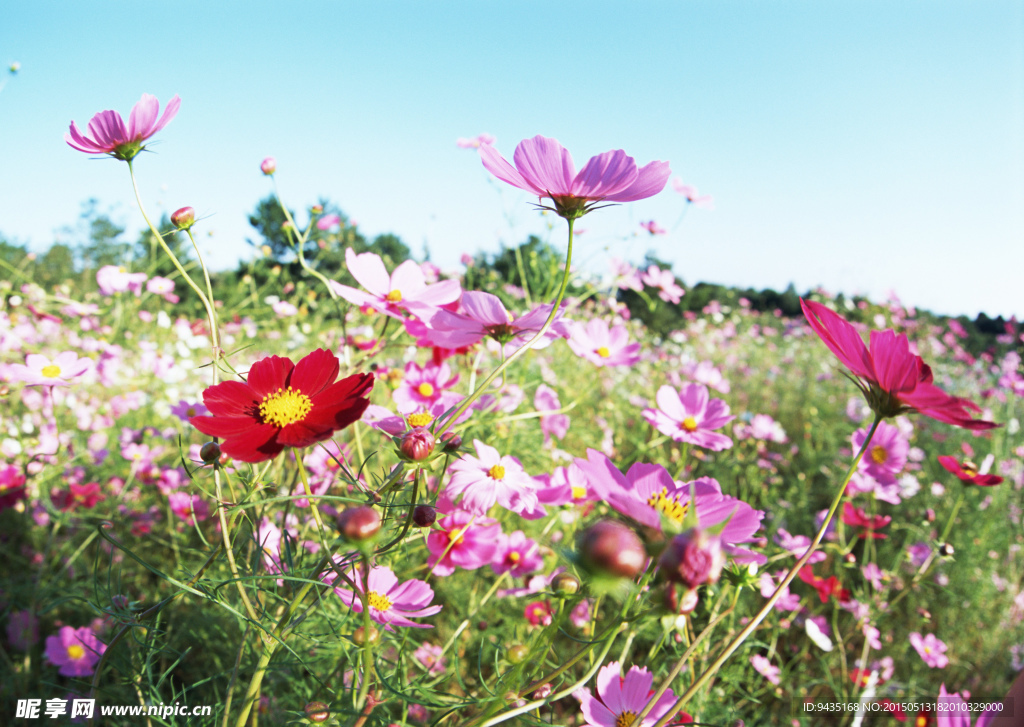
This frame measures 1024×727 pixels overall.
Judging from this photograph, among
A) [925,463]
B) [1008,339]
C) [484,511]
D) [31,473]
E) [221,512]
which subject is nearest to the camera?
[221,512]

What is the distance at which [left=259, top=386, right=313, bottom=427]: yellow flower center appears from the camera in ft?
1.32

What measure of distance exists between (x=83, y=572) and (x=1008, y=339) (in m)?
4.76

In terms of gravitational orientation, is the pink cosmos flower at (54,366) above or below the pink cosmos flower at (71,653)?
above

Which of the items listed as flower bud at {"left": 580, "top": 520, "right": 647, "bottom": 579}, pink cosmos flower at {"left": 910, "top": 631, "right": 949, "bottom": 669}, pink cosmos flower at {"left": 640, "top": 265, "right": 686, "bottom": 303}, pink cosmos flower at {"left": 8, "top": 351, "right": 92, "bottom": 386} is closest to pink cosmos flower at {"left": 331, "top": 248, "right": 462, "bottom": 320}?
flower bud at {"left": 580, "top": 520, "right": 647, "bottom": 579}

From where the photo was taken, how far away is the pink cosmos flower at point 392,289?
0.51m

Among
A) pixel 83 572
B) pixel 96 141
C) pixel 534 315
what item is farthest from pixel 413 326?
pixel 83 572

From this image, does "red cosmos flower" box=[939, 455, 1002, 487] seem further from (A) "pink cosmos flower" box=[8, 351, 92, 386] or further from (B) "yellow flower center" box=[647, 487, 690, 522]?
(A) "pink cosmos flower" box=[8, 351, 92, 386]

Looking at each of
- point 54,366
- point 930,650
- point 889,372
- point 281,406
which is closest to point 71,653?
point 54,366

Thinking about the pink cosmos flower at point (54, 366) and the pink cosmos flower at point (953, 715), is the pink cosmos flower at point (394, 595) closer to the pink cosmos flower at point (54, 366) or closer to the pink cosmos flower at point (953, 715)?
the pink cosmos flower at point (953, 715)

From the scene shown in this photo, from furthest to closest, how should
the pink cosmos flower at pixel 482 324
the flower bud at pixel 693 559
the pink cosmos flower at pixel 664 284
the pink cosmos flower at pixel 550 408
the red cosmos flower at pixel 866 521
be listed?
the pink cosmos flower at pixel 664 284 → the red cosmos flower at pixel 866 521 → the pink cosmos flower at pixel 550 408 → the pink cosmos flower at pixel 482 324 → the flower bud at pixel 693 559

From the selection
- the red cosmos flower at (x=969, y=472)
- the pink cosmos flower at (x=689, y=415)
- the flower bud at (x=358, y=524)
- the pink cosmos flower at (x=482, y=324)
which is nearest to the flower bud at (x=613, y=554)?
the flower bud at (x=358, y=524)

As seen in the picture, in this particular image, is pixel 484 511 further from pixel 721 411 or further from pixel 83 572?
pixel 83 572

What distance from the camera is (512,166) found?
0.42 meters

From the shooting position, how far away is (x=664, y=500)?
1.35ft
